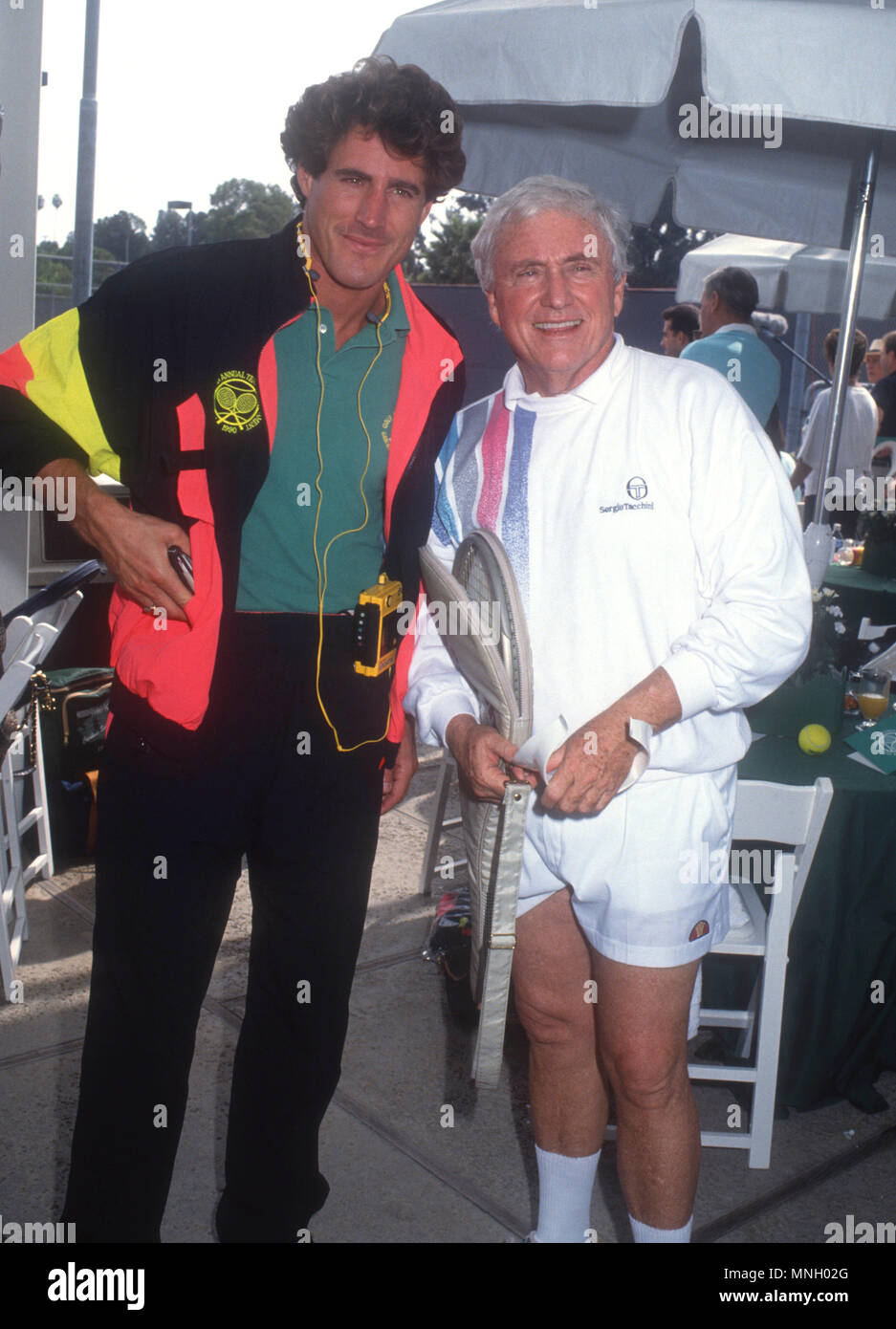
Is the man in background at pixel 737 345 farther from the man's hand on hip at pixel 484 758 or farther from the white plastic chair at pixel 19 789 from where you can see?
the man's hand on hip at pixel 484 758

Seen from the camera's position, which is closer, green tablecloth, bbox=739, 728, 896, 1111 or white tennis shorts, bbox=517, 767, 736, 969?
white tennis shorts, bbox=517, 767, 736, 969

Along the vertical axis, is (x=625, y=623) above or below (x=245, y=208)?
below

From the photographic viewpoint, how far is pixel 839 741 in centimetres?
323

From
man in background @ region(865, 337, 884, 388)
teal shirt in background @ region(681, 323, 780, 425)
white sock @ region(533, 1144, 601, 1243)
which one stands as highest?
man in background @ region(865, 337, 884, 388)

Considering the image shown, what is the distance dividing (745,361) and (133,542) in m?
4.56

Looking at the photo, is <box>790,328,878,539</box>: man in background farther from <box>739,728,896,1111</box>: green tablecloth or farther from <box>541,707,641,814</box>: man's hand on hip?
<box>541,707,641,814</box>: man's hand on hip

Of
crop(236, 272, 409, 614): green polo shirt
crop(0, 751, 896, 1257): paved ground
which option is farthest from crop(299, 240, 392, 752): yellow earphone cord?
crop(0, 751, 896, 1257): paved ground

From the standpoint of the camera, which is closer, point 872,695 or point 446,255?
point 872,695

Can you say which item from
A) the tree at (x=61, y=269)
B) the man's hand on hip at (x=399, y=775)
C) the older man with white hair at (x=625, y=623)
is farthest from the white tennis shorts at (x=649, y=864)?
the tree at (x=61, y=269)

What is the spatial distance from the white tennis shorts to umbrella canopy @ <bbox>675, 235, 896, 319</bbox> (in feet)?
24.6

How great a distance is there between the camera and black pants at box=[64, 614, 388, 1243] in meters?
1.93

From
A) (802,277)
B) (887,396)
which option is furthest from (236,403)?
(802,277)

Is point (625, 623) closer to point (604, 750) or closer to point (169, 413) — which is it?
point (604, 750)

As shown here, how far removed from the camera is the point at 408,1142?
2.96 meters
